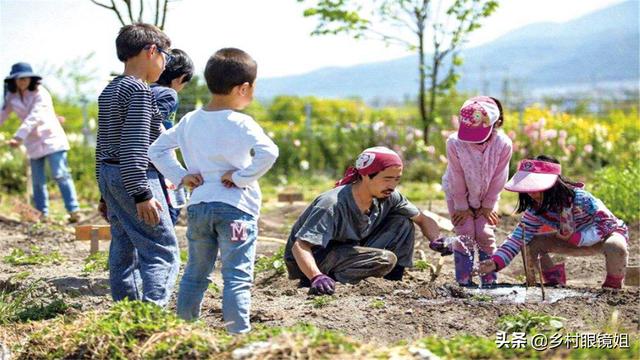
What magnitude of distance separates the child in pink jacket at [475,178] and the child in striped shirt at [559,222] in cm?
21

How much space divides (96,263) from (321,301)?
75.2 inches

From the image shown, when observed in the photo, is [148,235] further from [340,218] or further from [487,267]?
[487,267]

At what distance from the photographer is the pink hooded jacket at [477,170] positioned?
20.5 feet

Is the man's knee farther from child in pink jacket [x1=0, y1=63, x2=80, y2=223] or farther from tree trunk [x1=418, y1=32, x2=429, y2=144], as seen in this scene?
tree trunk [x1=418, y1=32, x2=429, y2=144]

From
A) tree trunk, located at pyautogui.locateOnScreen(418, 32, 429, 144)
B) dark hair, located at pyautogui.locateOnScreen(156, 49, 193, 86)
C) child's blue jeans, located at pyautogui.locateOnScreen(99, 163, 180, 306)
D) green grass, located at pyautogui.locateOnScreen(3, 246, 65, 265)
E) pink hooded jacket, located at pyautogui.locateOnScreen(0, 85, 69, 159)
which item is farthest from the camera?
tree trunk, located at pyautogui.locateOnScreen(418, 32, 429, 144)

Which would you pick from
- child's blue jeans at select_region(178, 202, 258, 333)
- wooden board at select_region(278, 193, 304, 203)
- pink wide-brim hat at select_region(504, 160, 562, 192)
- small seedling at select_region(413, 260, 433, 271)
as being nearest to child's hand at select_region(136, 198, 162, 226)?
child's blue jeans at select_region(178, 202, 258, 333)

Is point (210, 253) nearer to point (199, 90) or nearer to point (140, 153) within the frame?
point (140, 153)

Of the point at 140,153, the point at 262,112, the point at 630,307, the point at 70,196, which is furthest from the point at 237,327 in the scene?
the point at 262,112

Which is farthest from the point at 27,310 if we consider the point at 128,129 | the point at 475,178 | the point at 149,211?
the point at 475,178

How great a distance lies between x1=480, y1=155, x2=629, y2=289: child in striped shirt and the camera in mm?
6004

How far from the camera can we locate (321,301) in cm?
524

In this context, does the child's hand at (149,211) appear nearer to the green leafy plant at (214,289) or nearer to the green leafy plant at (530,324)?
Answer: the green leafy plant at (214,289)

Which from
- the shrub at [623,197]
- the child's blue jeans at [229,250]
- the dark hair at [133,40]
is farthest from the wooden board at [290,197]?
the child's blue jeans at [229,250]

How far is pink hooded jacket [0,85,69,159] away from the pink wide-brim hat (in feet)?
16.7
